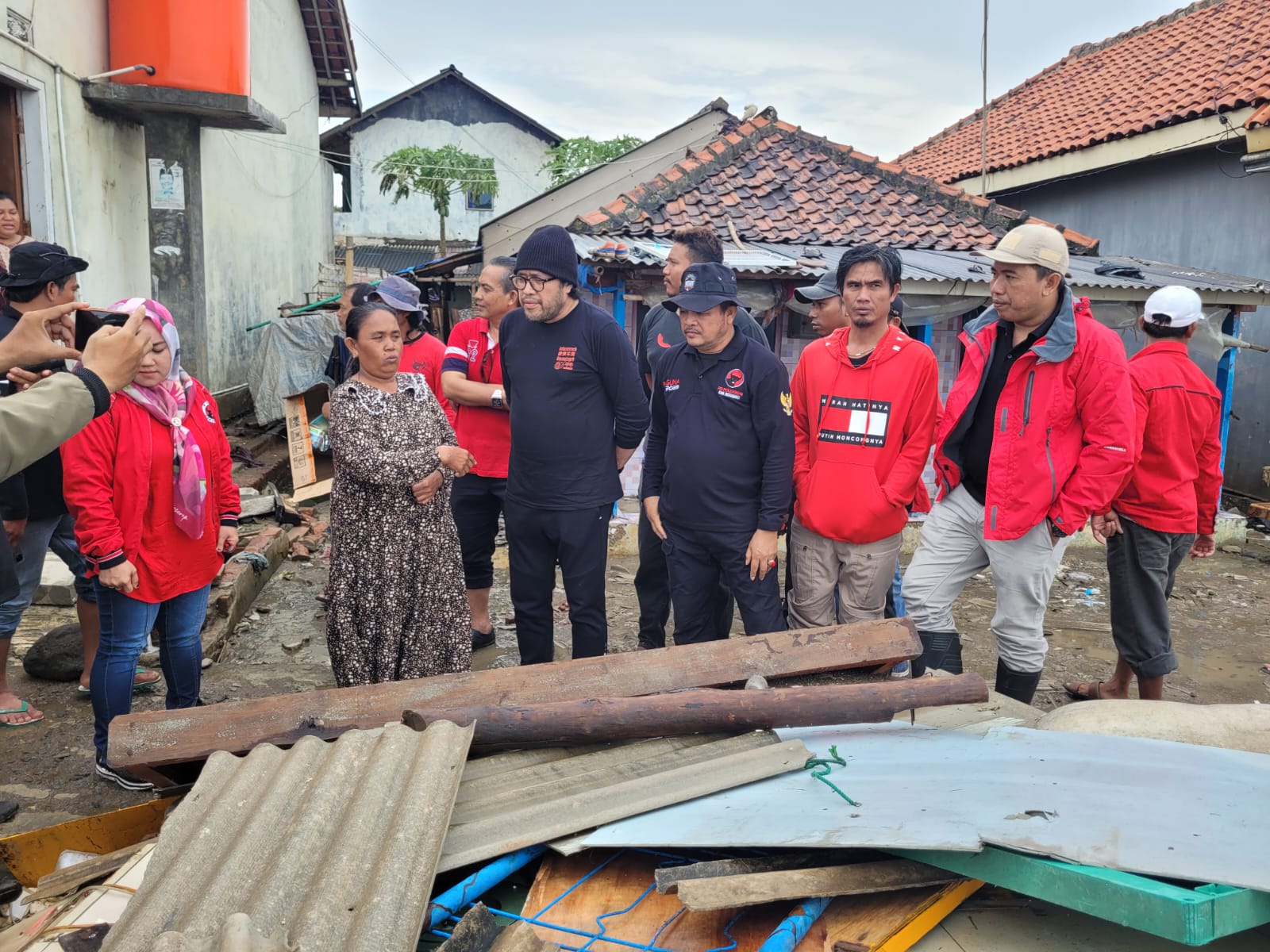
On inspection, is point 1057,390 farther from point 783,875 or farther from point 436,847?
point 436,847

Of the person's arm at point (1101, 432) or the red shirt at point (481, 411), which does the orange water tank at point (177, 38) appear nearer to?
the red shirt at point (481, 411)

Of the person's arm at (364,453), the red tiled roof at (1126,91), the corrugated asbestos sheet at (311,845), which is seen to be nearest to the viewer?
the corrugated asbestos sheet at (311,845)

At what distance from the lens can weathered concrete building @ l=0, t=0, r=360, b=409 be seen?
7133mm

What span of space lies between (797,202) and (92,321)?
7933mm

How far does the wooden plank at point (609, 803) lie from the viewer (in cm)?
210

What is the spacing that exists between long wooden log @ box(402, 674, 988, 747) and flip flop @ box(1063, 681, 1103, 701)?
2.70 meters

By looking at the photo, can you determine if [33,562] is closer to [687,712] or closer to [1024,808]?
[687,712]

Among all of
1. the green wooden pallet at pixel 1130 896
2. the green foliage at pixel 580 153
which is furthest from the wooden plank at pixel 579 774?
the green foliage at pixel 580 153

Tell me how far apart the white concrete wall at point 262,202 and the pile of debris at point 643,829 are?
8986 millimetres

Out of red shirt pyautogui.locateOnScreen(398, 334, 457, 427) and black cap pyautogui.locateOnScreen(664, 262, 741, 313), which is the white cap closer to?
black cap pyautogui.locateOnScreen(664, 262, 741, 313)

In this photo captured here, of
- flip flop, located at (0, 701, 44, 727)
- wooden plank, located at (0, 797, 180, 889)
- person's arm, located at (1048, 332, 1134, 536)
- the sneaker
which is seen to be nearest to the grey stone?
flip flop, located at (0, 701, 44, 727)

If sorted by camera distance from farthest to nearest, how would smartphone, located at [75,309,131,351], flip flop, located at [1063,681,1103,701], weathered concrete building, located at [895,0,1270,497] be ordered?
weathered concrete building, located at [895,0,1270,497] < flip flop, located at [1063,681,1103,701] < smartphone, located at [75,309,131,351]

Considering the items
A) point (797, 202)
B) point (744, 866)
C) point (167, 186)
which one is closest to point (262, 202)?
point (167, 186)

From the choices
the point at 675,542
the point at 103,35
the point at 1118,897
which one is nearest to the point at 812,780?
the point at 1118,897
